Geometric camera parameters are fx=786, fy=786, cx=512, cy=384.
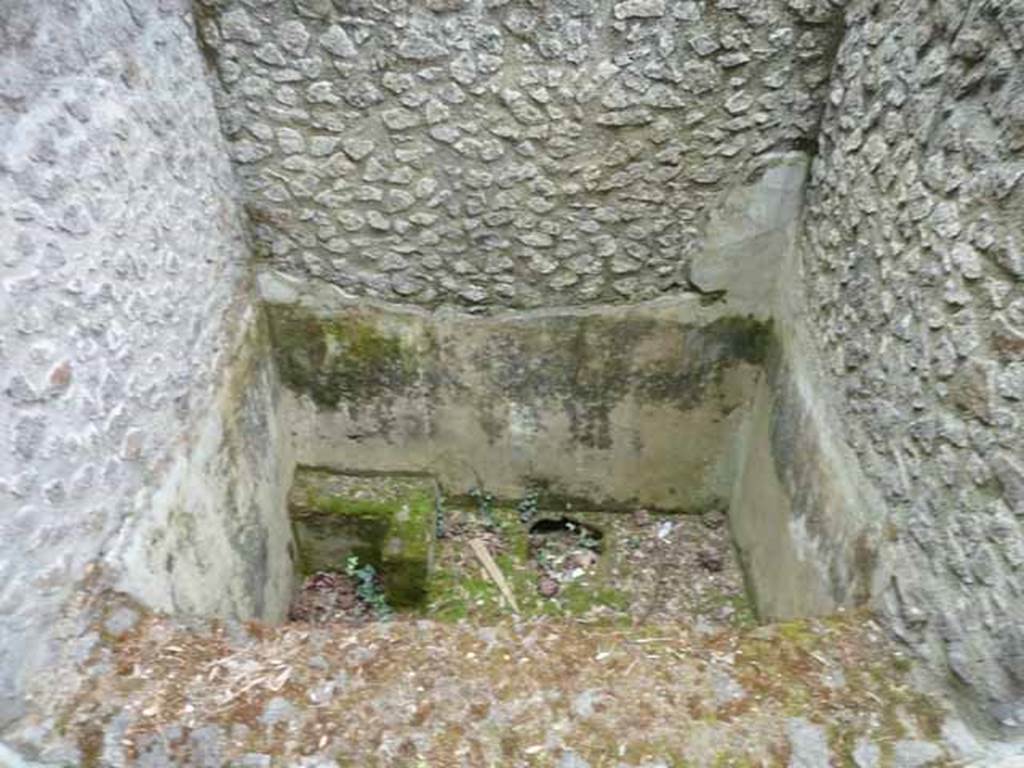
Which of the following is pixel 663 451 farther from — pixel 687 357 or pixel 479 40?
pixel 479 40

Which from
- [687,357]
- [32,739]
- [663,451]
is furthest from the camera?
[663,451]

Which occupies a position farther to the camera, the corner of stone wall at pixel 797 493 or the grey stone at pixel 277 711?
the corner of stone wall at pixel 797 493

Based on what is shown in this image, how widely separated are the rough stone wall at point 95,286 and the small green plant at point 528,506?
174cm

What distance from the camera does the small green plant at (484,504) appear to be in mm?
4305

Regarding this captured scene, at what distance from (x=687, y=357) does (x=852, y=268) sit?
1.12m

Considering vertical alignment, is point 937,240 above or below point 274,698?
above

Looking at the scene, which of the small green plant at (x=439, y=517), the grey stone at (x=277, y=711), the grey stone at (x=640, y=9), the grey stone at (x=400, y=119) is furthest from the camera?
the small green plant at (x=439, y=517)

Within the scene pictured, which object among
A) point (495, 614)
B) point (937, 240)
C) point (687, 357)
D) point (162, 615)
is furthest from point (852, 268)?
point (162, 615)

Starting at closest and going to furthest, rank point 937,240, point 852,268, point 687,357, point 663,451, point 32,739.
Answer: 1. point 32,739
2. point 937,240
3. point 852,268
4. point 687,357
5. point 663,451

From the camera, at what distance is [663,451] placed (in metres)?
4.13

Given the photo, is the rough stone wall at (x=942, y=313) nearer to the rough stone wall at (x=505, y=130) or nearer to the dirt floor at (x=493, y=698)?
the dirt floor at (x=493, y=698)

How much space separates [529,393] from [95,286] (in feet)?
7.03

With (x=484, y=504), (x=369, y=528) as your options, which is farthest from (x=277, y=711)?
(x=484, y=504)

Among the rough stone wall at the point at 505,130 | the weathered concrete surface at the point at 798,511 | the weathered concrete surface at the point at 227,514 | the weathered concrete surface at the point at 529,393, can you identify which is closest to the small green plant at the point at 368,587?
the weathered concrete surface at the point at 227,514
